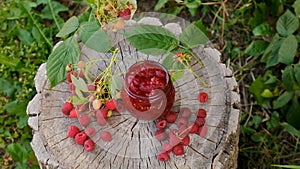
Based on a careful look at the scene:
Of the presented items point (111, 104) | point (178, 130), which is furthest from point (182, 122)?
point (111, 104)

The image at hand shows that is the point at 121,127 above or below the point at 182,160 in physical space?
above

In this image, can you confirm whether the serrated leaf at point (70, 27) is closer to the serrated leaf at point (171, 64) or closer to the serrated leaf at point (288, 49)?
the serrated leaf at point (171, 64)

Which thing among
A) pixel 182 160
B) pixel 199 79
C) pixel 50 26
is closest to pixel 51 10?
pixel 50 26

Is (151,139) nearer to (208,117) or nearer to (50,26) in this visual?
(208,117)

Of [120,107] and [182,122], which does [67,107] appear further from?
[182,122]

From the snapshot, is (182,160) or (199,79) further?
(199,79)

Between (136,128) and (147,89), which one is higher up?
(147,89)
